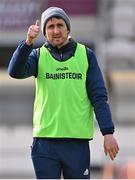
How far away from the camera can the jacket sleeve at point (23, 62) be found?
5836 mm

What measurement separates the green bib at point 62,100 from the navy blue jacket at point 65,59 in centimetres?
3

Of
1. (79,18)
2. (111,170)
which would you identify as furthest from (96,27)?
(111,170)

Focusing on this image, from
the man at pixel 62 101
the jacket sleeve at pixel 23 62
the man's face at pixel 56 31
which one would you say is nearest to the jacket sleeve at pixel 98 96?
the man at pixel 62 101

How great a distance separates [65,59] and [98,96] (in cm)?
31

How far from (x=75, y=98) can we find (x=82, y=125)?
174mm

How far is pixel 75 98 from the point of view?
5.96 metres

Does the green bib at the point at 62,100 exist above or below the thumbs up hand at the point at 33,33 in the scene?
below

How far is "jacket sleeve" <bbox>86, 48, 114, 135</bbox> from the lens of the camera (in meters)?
5.93

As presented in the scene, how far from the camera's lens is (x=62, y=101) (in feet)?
19.5

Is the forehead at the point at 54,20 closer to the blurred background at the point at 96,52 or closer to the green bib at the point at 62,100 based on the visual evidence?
the green bib at the point at 62,100

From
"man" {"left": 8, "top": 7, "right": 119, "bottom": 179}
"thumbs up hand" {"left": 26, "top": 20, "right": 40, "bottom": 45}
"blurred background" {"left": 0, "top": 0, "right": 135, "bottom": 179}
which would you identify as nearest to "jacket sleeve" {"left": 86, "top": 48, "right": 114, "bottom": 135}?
"man" {"left": 8, "top": 7, "right": 119, "bottom": 179}

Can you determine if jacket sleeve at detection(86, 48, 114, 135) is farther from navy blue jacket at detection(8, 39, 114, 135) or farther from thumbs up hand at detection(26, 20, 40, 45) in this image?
thumbs up hand at detection(26, 20, 40, 45)

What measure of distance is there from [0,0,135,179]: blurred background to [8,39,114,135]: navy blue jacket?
11615 millimetres

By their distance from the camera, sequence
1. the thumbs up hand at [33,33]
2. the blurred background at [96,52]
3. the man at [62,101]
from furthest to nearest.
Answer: the blurred background at [96,52] < the man at [62,101] < the thumbs up hand at [33,33]
